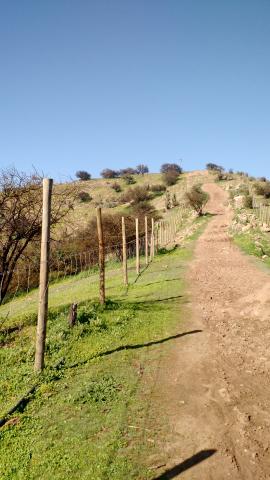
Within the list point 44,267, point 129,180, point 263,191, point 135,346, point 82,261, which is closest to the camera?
point 44,267

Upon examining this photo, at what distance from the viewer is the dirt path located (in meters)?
5.30

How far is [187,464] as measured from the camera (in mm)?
5270

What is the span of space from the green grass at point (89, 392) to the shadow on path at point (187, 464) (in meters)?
0.21

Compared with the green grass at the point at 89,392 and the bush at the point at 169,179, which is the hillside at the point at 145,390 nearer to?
the green grass at the point at 89,392

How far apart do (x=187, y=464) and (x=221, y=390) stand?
6.97ft

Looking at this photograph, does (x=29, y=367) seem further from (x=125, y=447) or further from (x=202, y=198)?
(x=202, y=198)

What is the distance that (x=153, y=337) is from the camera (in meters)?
10.1

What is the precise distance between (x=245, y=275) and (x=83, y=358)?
1050 cm

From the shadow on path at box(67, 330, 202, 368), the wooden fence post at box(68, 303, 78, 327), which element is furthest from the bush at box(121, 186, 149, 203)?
the shadow on path at box(67, 330, 202, 368)

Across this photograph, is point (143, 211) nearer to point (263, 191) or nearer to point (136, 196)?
point (136, 196)

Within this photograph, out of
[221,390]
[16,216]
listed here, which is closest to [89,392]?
[221,390]

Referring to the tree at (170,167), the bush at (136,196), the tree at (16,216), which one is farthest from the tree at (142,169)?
the tree at (16,216)

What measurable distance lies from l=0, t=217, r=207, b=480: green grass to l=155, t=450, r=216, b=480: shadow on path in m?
0.21

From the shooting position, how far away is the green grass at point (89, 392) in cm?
543
